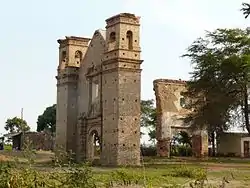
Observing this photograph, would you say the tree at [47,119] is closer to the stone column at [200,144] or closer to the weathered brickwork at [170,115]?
the weathered brickwork at [170,115]

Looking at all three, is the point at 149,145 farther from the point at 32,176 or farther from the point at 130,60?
the point at 32,176

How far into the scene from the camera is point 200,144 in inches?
1703

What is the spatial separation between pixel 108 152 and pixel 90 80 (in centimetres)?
631

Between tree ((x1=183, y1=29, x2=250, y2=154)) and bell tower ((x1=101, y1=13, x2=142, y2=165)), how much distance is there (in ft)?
20.8

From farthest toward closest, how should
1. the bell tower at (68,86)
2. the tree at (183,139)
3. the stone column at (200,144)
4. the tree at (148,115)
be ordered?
→ the tree at (148,115)
the tree at (183,139)
the stone column at (200,144)
the bell tower at (68,86)

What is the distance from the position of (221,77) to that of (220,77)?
81 millimetres

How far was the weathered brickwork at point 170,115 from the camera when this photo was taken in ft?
139

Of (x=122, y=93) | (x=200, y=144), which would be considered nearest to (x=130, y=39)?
(x=122, y=93)

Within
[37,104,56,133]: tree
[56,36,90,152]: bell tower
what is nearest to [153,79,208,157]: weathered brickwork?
[56,36,90,152]: bell tower

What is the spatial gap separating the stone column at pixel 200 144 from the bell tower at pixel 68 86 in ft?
42.1

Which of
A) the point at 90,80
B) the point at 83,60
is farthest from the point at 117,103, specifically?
the point at 83,60

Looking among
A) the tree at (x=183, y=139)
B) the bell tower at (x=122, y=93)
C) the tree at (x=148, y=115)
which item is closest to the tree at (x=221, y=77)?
the bell tower at (x=122, y=93)

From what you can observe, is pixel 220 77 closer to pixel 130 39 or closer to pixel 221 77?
pixel 221 77

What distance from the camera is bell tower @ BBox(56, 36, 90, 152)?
34.3 metres
